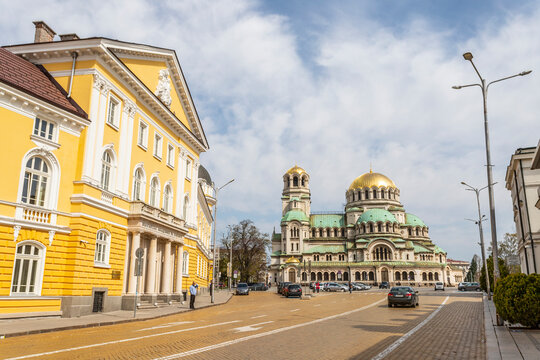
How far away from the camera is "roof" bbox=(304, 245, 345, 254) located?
331 ft

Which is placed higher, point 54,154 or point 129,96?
point 129,96

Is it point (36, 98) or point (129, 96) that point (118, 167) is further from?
point (36, 98)

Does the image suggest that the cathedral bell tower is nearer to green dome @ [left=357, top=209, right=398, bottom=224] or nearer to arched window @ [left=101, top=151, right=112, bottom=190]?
green dome @ [left=357, top=209, right=398, bottom=224]

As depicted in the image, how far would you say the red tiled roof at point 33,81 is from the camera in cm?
1800

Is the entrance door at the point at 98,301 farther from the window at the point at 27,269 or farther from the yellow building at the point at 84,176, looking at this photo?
the window at the point at 27,269

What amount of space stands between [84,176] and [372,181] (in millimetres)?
94814

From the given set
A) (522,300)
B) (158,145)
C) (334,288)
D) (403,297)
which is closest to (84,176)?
(158,145)

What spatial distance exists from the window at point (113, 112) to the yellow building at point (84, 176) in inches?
2.4

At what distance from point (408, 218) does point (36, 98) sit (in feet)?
337

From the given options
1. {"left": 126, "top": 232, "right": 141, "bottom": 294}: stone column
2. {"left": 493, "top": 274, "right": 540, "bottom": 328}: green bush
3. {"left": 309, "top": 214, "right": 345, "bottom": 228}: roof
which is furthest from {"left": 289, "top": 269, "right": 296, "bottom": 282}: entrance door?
{"left": 493, "top": 274, "right": 540, "bottom": 328}: green bush

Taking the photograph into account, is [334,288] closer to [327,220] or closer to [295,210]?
[295,210]

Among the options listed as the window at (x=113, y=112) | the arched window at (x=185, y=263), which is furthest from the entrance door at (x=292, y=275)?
the window at (x=113, y=112)

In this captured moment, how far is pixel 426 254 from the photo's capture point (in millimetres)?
98875

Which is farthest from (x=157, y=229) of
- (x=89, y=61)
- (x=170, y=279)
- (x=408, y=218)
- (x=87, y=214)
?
(x=408, y=218)
